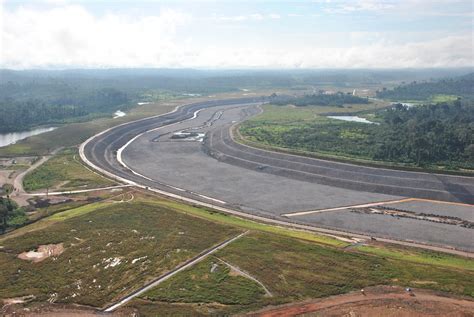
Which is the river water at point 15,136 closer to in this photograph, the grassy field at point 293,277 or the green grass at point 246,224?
the green grass at point 246,224

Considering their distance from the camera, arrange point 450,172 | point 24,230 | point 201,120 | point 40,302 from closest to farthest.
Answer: point 40,302, point 24,230, point 450,172, point 201,120

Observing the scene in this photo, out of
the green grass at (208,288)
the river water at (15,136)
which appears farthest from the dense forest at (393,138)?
the river water at (15,136)

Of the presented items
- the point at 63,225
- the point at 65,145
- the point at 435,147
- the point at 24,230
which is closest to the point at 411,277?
the point at 63,225

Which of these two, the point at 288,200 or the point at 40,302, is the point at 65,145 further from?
the point at 40,302

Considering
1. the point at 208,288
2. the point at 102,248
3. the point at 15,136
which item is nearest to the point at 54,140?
the point at 15,136

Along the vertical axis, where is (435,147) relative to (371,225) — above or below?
above

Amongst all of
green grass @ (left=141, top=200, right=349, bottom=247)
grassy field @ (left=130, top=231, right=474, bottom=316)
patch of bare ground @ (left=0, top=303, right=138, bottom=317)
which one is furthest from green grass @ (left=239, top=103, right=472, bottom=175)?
patch of bare ground @ (left=0, top=303, right=138, bottom=317)
